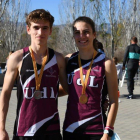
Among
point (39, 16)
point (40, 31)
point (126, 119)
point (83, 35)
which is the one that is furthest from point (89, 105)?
point (126, 119)

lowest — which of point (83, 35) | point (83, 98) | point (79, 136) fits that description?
point (79, 136)

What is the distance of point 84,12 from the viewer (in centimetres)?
Result: 3403

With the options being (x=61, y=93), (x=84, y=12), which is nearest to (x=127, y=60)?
(x=61, y=93)

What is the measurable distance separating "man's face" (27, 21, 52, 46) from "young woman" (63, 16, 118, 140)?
317mm

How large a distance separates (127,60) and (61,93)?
28.3 feet

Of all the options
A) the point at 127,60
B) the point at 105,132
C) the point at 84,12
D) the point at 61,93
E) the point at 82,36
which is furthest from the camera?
the point at 84,12

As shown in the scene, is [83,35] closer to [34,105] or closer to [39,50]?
[39,50]

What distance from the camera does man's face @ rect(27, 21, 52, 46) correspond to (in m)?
2.88

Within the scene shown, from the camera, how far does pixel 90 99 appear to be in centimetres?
288

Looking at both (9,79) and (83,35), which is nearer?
(9,79)

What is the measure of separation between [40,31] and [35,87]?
18.4 inches

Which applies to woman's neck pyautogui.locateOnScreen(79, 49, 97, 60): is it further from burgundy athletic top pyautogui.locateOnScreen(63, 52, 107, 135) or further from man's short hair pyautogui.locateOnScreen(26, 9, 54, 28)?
man's short hair pyautogui.locateOnScreen(26, 9, 54, 28)

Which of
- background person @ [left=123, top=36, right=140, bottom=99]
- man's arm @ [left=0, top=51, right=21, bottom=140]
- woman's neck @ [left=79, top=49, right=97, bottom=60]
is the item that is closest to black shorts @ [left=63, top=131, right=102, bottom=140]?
man's arm @ [left=0, top=51, right=21, bottom=140]

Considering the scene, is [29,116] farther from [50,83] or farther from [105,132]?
[105,132]
